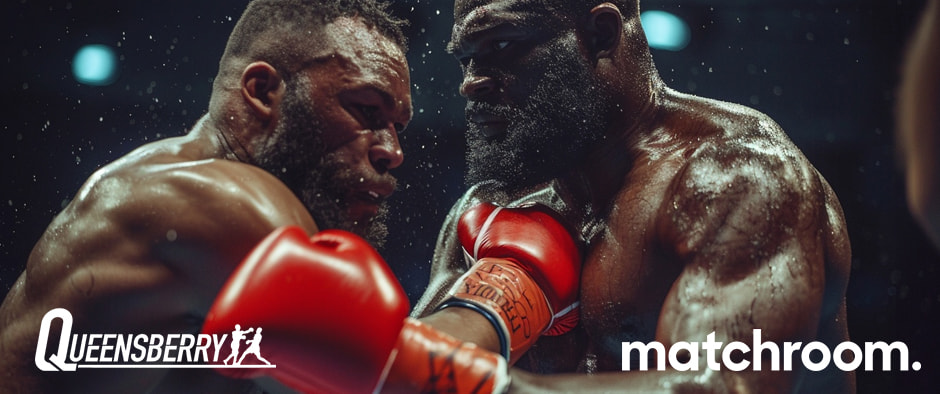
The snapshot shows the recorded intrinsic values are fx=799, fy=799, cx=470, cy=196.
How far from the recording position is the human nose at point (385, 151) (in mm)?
1765

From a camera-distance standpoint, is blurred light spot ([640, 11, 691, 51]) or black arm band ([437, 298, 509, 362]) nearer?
black arm band ([437, 298, 509, 362])

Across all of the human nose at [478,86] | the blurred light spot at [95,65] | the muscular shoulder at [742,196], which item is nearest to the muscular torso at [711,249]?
the muscular shoulder at [742,196]

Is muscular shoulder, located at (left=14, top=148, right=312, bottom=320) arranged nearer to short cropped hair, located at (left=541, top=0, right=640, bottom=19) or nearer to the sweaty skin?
the sweaty skin

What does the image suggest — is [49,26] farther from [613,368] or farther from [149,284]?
[613,368]

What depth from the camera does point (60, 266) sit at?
1.39 m

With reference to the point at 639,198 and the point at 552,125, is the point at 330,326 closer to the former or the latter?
the point at 639,198

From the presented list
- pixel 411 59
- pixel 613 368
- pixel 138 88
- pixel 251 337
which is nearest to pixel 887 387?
pixel 613 368

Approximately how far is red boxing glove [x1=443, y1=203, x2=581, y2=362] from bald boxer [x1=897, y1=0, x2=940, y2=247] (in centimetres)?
89

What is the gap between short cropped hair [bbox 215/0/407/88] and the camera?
1.74 m

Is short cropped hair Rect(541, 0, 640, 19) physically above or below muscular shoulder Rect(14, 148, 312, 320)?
above

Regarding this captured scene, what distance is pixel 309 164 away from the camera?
1.73 meters

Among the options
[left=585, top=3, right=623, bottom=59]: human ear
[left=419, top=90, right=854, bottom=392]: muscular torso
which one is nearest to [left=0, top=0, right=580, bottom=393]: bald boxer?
[left=419, top=90, right=854, bottom=392]: muscular torso

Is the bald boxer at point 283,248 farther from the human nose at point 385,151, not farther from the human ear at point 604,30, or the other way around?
the human ear at point 604,30

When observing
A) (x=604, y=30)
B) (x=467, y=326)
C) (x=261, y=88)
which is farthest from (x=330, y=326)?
(x=604, y=30)
